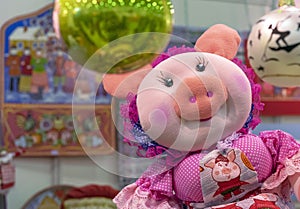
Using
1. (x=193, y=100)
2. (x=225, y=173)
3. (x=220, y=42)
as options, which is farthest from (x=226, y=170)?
(x=220, y=42)

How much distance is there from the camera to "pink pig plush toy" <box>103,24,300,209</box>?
2.60 ft

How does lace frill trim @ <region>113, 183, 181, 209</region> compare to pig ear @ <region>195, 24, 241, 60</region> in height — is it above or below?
below

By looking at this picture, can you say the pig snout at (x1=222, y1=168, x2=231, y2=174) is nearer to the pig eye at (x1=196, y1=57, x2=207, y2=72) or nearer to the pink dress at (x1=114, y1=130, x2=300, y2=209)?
the pink dress at (x1=114, y1=130, x2=300, y2=209)

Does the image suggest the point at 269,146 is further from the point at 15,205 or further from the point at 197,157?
the point at 15,205

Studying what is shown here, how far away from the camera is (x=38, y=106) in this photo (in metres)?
1.93

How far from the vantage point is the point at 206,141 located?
811 mm

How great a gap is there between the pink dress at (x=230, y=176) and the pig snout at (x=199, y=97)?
0.07m

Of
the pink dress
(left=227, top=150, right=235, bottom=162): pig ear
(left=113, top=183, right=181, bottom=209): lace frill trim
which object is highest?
(left=227, top=150, right=235, bottom=162): pig ear

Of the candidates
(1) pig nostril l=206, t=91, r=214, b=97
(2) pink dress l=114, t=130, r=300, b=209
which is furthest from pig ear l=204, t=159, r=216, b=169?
(1) pig nostril l=206, t=91, r=214, b=97

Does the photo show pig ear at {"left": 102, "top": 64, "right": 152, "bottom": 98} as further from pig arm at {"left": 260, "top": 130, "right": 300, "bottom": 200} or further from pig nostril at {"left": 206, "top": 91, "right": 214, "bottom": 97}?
pig arm at {"left": 260, "top": 130, "right": 300, "bottom": 200}

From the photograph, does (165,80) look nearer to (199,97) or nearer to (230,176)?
(199,97)

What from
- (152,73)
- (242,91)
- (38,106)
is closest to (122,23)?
(152,73)

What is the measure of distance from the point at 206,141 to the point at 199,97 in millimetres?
76

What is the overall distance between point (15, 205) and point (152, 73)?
1.26 m
